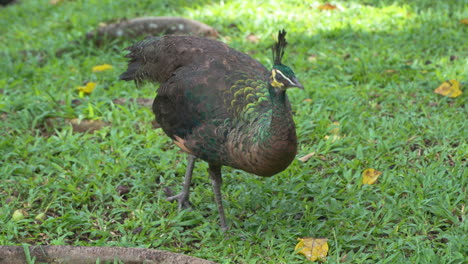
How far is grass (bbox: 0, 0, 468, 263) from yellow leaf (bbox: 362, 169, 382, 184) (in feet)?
0.18

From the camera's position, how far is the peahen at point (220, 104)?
3.39 meters

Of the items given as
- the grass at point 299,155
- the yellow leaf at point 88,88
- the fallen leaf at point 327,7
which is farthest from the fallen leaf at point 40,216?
the fallen leaf at point 327,7

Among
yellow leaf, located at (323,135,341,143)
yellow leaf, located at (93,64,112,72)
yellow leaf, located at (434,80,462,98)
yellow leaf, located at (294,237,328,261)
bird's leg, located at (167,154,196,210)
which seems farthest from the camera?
yellow leaf, located at (93,64,112,72)

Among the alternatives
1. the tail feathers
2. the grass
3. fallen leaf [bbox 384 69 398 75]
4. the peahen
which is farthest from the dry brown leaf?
fallen leaf [bbox 384 69 398 75]

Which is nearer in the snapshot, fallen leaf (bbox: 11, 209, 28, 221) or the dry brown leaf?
fallen leaf (bbox: 11, 209, 28, 221)

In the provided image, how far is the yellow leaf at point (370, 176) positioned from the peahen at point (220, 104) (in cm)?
105

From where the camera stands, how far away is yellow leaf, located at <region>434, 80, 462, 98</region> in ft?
17.2

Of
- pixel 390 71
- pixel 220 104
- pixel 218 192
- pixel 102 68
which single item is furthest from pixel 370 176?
pixel 102 68

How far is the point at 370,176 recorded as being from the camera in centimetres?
437

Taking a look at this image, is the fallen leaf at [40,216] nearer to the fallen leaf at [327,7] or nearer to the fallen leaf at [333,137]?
the fallen leaf at [333,137]

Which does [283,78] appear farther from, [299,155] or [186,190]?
[299,155]

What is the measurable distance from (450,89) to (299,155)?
1.63 metres

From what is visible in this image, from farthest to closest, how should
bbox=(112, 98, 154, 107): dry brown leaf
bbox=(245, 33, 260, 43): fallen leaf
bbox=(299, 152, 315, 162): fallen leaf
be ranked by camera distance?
bbox=(245, 33, 260, 43): fallen leaf → bbox=(112, 98, 154, 107): dry brown leaf → bbox=(299, 152, 315, 162): fallen leaf

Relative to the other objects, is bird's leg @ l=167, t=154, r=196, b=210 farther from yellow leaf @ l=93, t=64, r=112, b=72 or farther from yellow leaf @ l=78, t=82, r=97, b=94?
yellow leaf @ l=93, t=64, r=112, b=72
